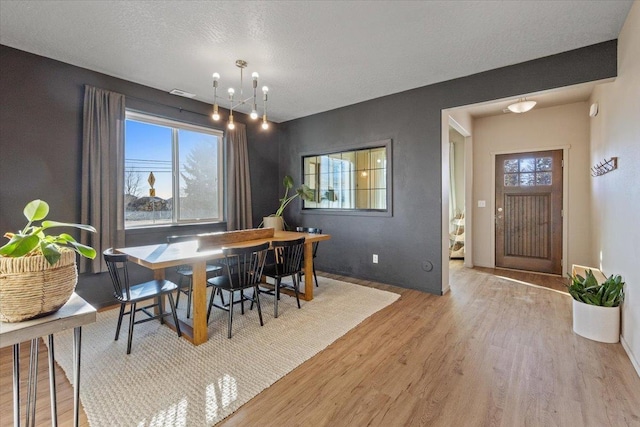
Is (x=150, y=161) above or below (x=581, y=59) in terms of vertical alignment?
below

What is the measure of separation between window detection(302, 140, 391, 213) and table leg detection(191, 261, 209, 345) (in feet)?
8.92

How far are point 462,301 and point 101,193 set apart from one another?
4.39m

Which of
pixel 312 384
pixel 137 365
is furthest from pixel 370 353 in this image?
pixel 137 365

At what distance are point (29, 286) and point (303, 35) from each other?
2.61 m

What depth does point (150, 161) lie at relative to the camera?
3.91 m

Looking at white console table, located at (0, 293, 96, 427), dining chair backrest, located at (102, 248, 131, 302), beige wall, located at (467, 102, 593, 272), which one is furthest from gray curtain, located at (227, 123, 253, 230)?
beige wall, located at (467, 102, 593, 272)

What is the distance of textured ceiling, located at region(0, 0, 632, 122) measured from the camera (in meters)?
2.28

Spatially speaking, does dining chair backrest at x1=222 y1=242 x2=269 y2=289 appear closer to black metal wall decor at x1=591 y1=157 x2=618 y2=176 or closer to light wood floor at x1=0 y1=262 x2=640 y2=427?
light wood floor at x1=0 y1=262 x2=640 y2=427

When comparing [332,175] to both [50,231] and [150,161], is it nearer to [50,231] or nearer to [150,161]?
[150,161]

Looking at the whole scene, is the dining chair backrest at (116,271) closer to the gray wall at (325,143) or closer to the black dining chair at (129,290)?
the black dining chair at (129,290)

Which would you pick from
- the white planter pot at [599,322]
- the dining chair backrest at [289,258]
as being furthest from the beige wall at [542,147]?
the dining chair backrest at [289,258]

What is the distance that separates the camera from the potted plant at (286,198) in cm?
454

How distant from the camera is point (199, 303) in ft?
8.31

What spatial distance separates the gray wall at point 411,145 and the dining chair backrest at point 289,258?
1539 millimetres
